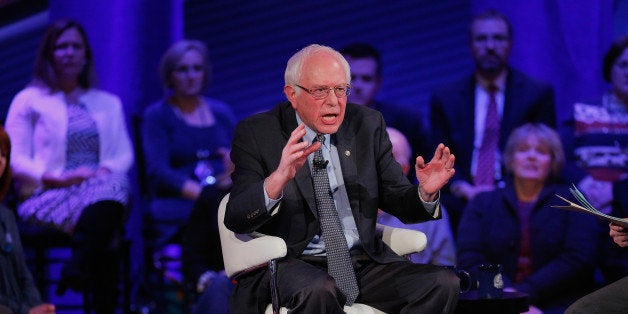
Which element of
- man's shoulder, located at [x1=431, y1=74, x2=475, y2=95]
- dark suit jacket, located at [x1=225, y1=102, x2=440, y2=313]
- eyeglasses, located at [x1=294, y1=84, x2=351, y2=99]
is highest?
man's shoulder, located at [x1=431, y1=74, x2=475, y2=95]

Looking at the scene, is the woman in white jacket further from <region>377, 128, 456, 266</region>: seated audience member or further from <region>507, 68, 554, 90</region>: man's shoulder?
<region>507, 68, 554, 90</region>: man's shoulder

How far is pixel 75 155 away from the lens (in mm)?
5844

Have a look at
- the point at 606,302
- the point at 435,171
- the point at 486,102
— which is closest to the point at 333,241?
the point at 435,171

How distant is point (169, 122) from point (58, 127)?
27.0 inches

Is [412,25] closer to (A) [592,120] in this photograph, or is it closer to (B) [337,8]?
(B) [337,8]

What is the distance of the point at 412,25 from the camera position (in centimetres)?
751

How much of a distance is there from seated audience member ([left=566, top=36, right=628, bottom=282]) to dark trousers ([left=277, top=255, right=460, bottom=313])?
2.45 m

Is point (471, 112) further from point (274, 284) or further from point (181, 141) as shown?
point (274, 284)

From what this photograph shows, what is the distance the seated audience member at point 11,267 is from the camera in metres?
4.27

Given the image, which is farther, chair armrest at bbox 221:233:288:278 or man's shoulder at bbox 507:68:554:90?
man's shoulder at bbox 507:68:554:90

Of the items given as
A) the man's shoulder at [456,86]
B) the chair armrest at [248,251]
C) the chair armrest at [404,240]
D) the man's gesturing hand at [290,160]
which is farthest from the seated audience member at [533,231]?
the man's gesturing hand at [290,160]

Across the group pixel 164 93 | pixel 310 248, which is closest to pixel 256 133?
pixel 310 248

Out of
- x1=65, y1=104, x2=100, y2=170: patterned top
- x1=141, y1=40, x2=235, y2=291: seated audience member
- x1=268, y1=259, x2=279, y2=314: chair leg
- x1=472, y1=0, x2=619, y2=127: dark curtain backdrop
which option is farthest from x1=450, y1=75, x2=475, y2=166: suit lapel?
x1=268, y1=259, x2=279, y2=314: chair leg

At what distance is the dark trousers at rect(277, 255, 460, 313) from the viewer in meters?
3.38
